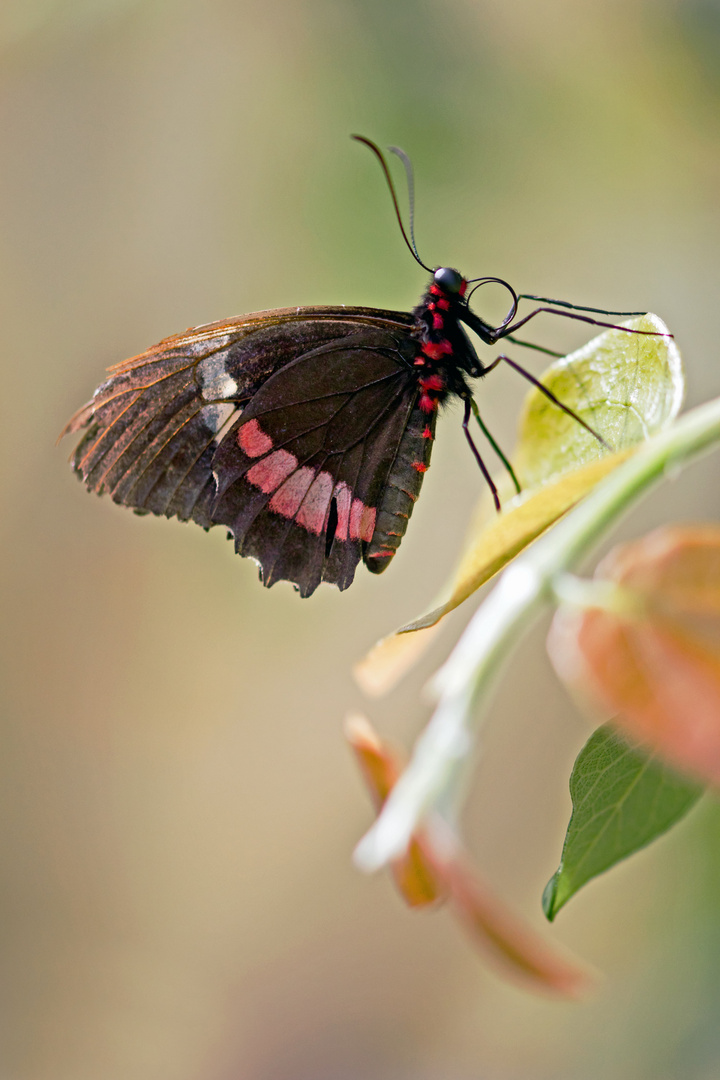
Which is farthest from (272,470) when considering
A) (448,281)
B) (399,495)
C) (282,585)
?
(282,585)

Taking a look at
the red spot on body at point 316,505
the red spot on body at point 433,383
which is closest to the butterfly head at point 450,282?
the red spot on body at point 433,383

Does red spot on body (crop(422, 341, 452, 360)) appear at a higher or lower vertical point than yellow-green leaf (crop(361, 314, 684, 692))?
higher

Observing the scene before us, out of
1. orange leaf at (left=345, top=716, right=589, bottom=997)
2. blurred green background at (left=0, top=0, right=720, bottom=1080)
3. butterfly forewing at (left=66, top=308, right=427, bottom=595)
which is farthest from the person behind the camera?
blurred green background at (left=0, top=0, right=720, bottom=1080)

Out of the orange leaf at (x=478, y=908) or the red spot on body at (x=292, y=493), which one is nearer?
the orange leaf at (x=478, y=908)

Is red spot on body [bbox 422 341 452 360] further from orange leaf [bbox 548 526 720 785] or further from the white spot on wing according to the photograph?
orange leaf [bbox 548 526 720 785]

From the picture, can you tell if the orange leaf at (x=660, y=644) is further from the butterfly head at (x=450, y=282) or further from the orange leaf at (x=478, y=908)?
the butterfly head at (x=450, y=282)

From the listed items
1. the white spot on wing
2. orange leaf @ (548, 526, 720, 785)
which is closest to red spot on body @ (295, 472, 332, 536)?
the white spot on wing
